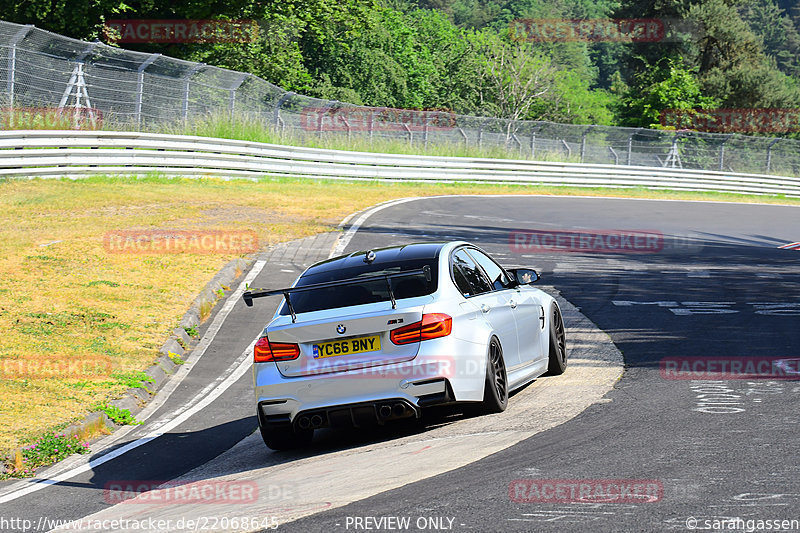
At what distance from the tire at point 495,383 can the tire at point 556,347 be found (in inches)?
58.3

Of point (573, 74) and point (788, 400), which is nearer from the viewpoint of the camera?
point (788, 400)

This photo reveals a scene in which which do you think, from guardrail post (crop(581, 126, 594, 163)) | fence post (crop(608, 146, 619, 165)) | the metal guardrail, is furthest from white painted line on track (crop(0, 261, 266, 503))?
fence post (crop(608, 146, 619, 165))

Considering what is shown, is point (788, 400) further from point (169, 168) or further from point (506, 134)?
point (506, 134)

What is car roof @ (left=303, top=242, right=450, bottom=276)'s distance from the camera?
27.6 feet

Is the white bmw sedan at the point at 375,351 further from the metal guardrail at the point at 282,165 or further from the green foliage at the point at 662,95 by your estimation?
the green foliage at the point at 662,95

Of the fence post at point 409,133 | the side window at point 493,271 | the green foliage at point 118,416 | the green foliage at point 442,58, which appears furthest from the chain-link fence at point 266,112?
the side window at point 493,271

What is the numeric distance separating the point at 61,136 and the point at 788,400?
822 inches

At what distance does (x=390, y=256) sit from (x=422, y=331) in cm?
128

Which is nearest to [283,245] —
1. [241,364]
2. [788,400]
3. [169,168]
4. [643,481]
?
[241,364]

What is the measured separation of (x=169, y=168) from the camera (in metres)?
27.8

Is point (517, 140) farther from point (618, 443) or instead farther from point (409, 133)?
point (618, 443)

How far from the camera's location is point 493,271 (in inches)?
364

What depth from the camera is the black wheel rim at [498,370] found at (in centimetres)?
799

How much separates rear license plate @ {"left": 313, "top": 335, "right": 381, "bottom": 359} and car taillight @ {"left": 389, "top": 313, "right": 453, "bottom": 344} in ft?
0.46
